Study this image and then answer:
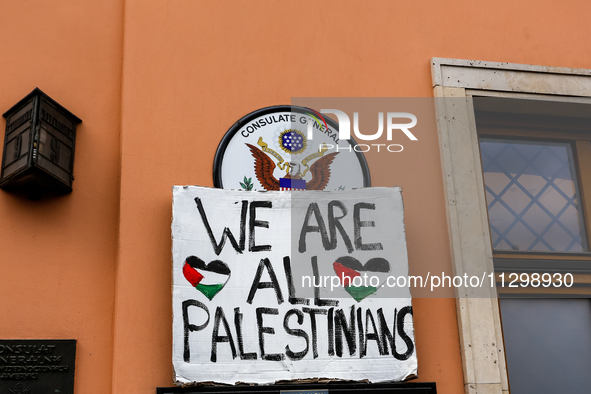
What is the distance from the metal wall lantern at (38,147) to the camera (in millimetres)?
3197

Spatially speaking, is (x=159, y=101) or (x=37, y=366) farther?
(x=159, y=101)

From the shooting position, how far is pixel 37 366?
3119mm

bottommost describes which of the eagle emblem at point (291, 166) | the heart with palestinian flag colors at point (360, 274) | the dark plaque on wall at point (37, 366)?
the dark plaque on wall at point (37, 366)

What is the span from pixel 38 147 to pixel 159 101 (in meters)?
0.77

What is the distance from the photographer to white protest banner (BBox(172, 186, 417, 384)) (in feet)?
10.6

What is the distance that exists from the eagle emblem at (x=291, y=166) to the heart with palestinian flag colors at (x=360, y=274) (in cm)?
51

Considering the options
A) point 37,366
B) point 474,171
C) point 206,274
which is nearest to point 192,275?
point 206,274

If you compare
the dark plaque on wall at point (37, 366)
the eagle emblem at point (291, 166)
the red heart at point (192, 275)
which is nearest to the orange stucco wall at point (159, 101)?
the dark plaque on wall at point (37, 366)

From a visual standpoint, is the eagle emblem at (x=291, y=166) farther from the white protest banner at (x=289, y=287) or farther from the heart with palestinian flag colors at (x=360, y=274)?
the heart with palestinian flag colors at (x=360, y=274)

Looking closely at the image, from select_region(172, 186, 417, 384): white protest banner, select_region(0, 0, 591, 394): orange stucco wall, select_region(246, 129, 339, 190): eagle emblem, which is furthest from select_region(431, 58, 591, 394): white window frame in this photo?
select_region(246, 129, 339, 190): eagle emblem

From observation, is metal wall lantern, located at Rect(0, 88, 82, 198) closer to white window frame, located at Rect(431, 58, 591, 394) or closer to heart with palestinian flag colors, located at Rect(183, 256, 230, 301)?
heart with palestinian flag colors, located at Rect(183, 256, 230, 301)

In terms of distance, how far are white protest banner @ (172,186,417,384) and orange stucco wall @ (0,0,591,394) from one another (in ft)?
0.62

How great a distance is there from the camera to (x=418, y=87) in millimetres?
4035

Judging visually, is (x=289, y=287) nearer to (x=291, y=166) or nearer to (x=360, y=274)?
(x=360, y=274)
